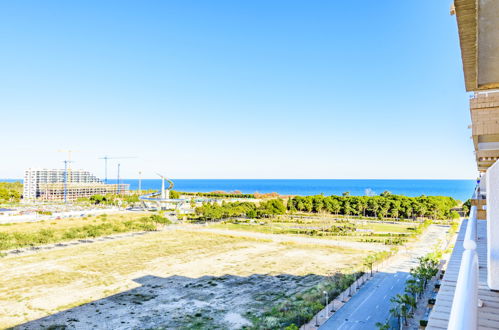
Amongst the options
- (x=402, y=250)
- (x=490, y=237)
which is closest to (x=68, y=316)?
(x=490, y=237)

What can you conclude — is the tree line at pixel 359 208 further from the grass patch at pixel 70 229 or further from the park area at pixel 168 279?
the park area at pixel 168 279

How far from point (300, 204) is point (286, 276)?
3686 cm

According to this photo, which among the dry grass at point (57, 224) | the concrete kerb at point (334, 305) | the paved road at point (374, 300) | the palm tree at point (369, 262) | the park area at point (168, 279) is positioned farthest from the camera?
the dry grass at point (57, 224)

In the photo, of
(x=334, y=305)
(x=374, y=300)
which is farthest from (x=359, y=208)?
(x=334, y=305)

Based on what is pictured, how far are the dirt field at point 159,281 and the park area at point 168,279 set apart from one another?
0.19ft

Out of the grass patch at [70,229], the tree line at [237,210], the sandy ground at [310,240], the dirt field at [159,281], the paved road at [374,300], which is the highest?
the tree line at [237,210]

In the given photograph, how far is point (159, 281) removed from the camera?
76.7ft

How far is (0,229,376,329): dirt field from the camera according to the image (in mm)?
17500

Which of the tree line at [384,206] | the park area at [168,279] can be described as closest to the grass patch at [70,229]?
the park area at [168,279]

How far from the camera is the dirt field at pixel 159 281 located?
17.5m

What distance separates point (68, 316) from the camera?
17641mm

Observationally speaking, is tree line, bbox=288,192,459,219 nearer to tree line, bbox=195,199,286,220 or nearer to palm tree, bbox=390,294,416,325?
tree line, bbox=195,199,286,220

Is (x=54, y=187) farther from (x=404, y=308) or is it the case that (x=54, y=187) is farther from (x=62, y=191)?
(x=404, y=308)

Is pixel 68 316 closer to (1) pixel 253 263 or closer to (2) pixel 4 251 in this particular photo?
(1) pixel 253 263
